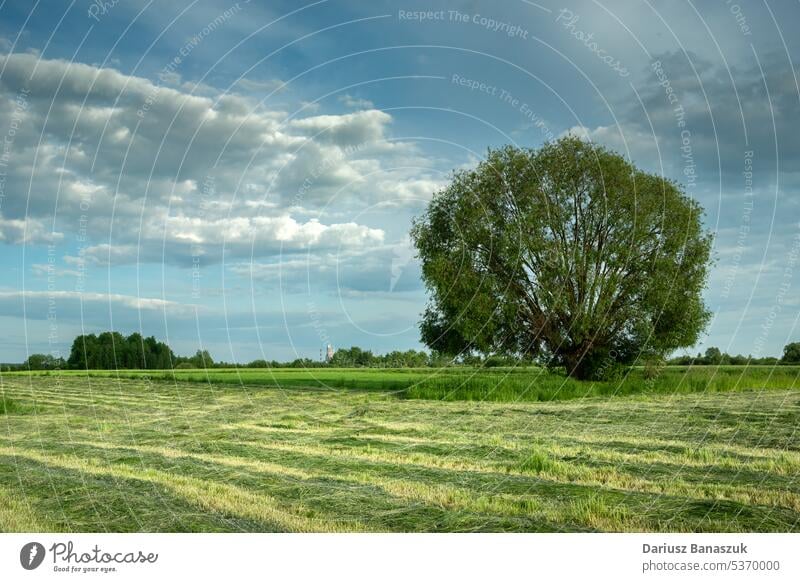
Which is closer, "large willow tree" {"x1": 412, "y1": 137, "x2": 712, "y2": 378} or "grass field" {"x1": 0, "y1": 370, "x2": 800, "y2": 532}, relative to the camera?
"grass field" {"x1": 0, "y1": 370, "x2": 800, "y2": 532}

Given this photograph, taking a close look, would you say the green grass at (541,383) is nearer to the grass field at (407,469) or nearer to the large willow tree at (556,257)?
the large willow tree at (556,257)

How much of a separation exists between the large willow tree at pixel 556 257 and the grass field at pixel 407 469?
7449mm

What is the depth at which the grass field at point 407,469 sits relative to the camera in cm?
1002

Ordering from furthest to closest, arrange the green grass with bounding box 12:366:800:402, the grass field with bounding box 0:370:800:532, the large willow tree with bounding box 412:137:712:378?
the large willow tree with bounding box 412:137:712:378
the green grass with bounding box 12:366:800:402
the grass field with bounding box 0:370:800:532

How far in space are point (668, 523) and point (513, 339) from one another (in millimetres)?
19011

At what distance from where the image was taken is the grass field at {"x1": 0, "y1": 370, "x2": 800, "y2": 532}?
10016 millimetres

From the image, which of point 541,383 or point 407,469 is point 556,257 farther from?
point 407,469

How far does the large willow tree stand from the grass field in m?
7.45

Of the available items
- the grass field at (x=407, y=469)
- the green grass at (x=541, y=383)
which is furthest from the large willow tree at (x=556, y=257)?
the grass field at (x=407, y=469)

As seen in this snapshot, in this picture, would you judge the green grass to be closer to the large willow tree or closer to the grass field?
the large willow tree

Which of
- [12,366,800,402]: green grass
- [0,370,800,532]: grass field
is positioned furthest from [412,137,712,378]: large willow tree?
[0,370,800,532]: grass field

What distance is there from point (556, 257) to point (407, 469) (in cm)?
1665

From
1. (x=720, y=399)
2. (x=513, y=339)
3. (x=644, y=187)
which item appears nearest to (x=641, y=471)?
(x=720, y=399)

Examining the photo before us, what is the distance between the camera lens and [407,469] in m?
12.2
